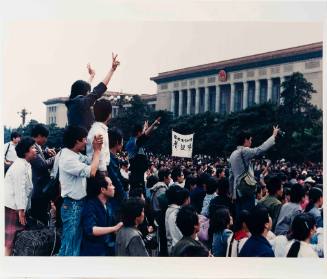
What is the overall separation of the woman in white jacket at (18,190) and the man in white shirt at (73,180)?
1.09 feet

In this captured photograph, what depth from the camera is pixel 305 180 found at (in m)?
5.33

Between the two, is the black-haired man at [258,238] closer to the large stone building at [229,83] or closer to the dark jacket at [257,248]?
the dark jacket at [257,248]

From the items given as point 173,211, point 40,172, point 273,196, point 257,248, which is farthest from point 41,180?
point 273,196

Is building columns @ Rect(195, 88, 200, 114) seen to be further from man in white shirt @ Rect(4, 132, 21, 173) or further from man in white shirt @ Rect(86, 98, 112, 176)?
man in white shirt @ Rect(4, 132, 21, 173)

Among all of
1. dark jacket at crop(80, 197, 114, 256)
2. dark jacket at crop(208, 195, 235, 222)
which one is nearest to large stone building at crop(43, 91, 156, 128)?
dark jacket at crop(80, 197, 114, 256)

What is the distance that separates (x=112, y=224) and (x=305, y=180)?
75.5 inches

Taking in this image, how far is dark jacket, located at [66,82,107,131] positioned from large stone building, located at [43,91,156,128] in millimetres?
50

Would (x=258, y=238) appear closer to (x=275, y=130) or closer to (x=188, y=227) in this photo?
(x=188, y=227)

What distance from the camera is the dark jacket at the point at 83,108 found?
5.21 metres

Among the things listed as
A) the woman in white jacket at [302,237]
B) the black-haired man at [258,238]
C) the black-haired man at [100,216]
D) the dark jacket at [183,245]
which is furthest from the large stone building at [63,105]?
the woman in white jacket at [302,237]

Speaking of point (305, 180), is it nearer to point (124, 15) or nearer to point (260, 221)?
point (260, 221)

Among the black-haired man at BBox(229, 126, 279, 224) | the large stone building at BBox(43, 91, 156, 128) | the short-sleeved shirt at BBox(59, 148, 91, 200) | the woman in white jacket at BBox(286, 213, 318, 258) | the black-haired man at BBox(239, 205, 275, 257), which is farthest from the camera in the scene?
the black-haired man at BBox(229, 126, 279, 224)

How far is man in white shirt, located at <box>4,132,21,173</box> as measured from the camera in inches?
203
